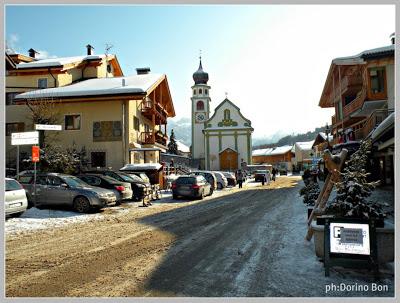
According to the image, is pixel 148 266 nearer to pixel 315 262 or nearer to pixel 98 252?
pixel 98 252

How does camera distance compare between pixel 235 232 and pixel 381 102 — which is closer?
pixel 235 232

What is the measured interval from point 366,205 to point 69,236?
22.6ft

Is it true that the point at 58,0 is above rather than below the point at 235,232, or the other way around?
above

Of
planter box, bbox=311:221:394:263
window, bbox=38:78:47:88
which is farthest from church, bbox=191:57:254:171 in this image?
planter box, bbox=311:221:394:263

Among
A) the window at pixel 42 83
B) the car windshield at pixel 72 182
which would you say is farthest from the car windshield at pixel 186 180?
the window at pixel 42 83

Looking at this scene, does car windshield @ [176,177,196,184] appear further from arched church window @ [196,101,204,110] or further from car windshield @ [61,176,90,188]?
arched church window @ [196,101,204,110]

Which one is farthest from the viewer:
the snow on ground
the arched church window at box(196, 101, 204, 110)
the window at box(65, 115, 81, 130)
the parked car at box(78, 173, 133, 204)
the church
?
the arched church window at box(196, 101, 204, 110)

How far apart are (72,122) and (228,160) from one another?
38.2 metres

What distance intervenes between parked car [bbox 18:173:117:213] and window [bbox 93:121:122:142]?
1157 cm

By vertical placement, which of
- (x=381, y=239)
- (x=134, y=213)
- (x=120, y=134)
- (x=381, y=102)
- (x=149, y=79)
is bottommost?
(x=134, y=213)

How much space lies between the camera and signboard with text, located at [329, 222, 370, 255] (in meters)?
5.11

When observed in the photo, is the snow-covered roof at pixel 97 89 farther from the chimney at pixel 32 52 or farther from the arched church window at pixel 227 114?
the arched church window at pixel 227 114

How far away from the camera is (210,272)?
5430 mm

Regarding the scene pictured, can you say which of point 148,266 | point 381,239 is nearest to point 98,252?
point 148,266
